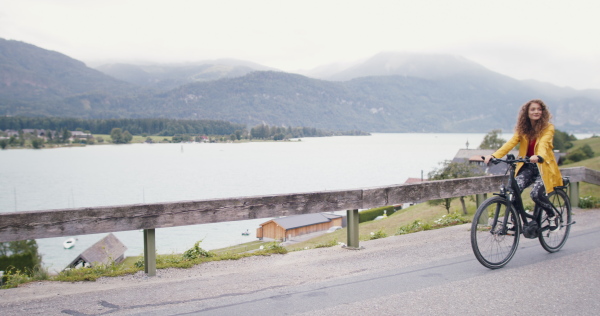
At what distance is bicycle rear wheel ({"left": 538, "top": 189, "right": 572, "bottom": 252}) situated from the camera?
270 inches

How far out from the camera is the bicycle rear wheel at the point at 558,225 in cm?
685

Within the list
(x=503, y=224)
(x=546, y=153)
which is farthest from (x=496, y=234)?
(x=546, y=153)

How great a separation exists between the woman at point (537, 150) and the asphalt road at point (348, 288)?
99 centimetres

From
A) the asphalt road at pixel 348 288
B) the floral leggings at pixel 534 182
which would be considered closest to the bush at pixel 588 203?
the asphalt road at pixel 348 288

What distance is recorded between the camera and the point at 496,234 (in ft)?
20.1

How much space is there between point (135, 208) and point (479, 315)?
13.8 ft

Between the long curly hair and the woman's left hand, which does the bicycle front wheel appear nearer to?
the woman's left hand

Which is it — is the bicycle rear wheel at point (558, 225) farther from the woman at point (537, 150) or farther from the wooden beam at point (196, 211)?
the wooden beam at point (196, 211)

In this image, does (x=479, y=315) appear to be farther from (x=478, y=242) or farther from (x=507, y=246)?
(x=507, y=246)

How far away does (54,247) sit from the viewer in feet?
167

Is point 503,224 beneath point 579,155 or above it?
above

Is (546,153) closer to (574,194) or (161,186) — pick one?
(574,194)

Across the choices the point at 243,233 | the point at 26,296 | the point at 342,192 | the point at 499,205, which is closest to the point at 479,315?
the point at 499,205

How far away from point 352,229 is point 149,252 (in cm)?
322
